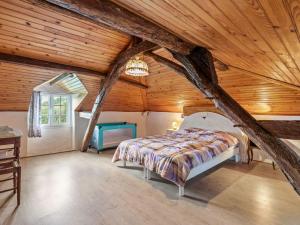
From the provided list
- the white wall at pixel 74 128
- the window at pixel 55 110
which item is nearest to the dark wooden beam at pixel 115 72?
the white wall at pixel 74 128

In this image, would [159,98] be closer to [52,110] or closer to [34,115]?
[52,110]

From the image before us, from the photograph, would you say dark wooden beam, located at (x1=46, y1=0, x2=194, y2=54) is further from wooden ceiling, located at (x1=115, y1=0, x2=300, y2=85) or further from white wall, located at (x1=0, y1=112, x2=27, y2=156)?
white wall, located at (x1=0, y1=112, x2=27, y2=156)

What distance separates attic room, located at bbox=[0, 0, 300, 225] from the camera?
1659mm

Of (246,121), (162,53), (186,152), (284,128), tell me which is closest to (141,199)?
(186,152)

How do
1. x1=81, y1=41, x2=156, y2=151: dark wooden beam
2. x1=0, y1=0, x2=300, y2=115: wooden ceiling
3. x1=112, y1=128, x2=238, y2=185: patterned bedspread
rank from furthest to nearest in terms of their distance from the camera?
x1=81, y1=41, x2=156, y2=151: dark wooden beam → x1=112, y1=128, x2=238, y2=185: patterned bedspread → x1=0, y1=0, x2=300, y2=115: wooden ceiling

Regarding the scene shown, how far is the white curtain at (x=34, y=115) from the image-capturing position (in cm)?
477

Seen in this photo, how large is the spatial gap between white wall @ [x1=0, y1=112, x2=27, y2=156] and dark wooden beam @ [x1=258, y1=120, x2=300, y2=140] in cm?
522

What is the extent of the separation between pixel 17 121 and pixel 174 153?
4.07m

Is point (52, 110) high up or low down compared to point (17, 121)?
up

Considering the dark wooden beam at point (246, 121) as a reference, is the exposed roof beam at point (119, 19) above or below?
above

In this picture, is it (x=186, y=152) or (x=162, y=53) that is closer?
(x=186, y=152)

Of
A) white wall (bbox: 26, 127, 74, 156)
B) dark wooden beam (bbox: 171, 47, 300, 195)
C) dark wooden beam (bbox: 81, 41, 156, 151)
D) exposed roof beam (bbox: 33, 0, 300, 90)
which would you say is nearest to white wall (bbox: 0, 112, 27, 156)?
white wall (bbox: 26, 127, 74, 156)

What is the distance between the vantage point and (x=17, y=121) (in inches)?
183

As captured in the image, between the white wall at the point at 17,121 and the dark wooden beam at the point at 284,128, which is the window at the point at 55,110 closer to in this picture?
the white wall at the point at 17,121
